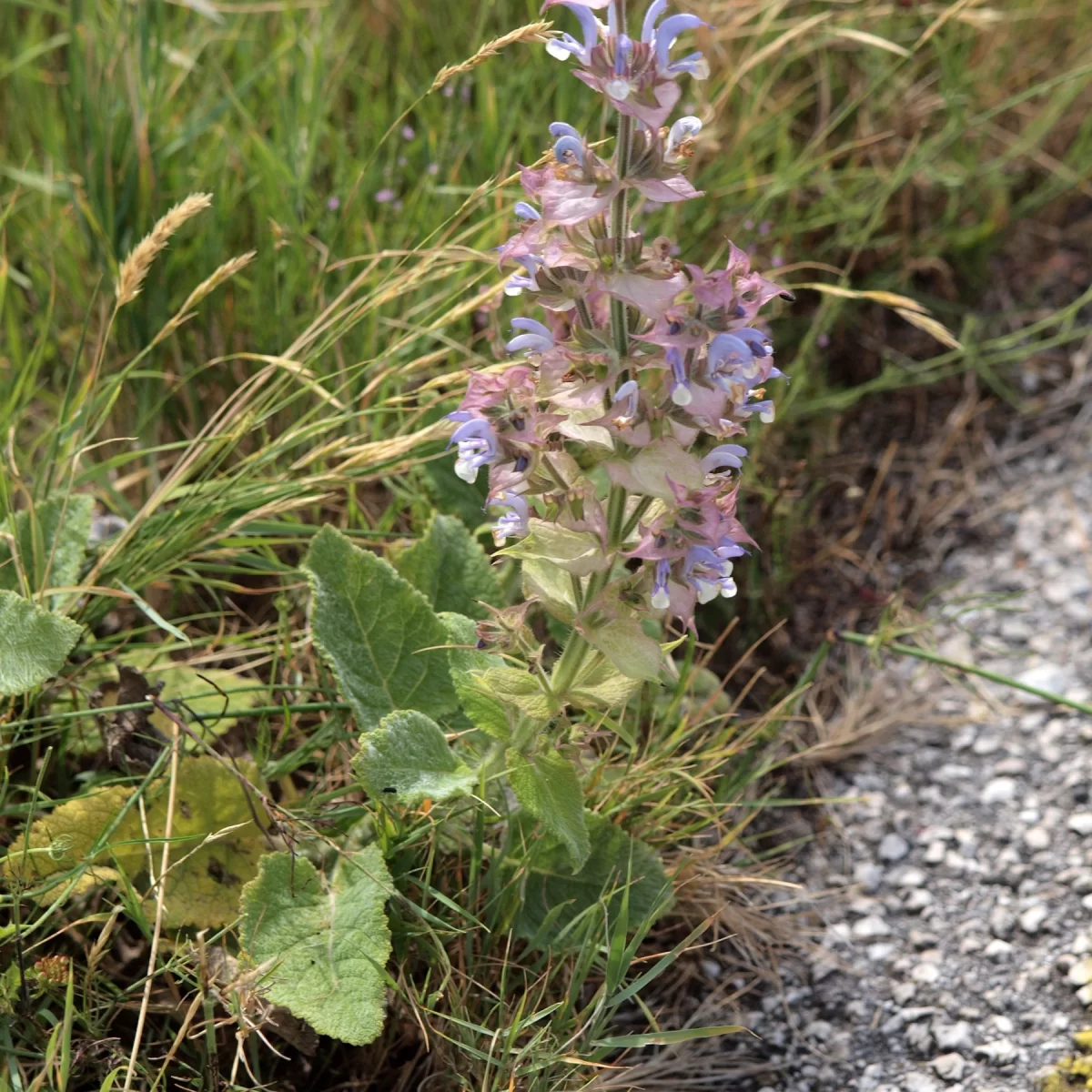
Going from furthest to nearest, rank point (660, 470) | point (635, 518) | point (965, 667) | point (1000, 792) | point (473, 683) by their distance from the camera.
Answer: point (1000, 792) < point (965, 667) < point (473, 683) < point (635, 518) < point (660, 470)

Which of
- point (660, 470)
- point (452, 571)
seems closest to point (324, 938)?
point (452, 571)

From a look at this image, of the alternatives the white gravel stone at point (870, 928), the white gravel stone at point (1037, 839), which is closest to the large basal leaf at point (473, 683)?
the white gravel stone at point (870, 928)

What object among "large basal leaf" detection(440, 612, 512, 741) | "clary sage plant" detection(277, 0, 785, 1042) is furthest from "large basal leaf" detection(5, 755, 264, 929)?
"large basal leaf" detection(440, 612, 512, 741)

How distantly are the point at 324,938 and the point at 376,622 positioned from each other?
17.0 inches

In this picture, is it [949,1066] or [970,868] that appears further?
[970,868]

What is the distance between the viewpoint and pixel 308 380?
1.88 m

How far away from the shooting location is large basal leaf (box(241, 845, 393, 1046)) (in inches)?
54.5

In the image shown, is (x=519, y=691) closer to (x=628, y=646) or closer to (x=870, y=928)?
(x=628, y=646)

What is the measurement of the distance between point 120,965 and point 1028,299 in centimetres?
231

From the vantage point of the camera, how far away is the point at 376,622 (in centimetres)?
170

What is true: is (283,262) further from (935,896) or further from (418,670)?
(935,896)

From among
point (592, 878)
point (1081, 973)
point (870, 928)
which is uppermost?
point (592, 878)

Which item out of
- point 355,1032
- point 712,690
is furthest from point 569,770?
point 712,690

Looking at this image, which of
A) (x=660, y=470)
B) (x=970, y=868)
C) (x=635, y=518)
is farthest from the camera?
(x=970, y=868)
